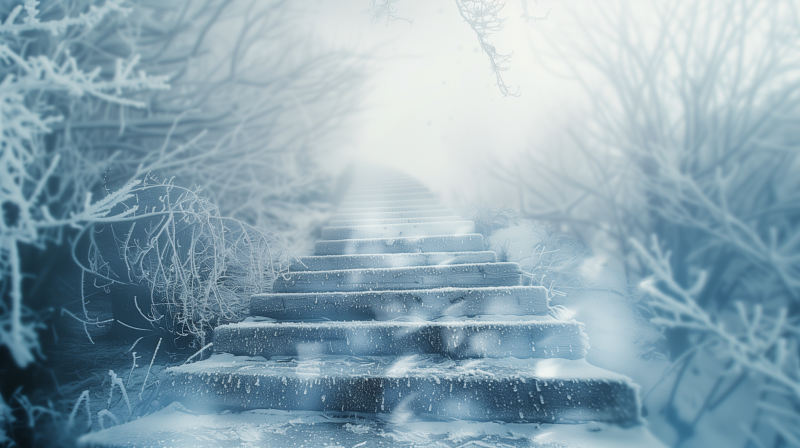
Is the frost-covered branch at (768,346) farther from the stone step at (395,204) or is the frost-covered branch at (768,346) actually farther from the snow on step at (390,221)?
the stone step at (395,204)

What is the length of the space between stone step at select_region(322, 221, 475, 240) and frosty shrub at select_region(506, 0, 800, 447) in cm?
94

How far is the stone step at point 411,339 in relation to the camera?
138 centimetres

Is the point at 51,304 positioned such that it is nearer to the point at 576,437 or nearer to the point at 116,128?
the point at 116,128

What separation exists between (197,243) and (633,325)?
2.61 m

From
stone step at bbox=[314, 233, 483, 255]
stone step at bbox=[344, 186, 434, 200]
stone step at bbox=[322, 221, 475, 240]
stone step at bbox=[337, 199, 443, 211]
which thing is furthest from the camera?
stone step at bbox=[344, 186, 434, 200]

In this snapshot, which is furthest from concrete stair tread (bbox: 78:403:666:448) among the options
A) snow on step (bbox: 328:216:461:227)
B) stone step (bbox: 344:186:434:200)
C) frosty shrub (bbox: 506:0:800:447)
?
stone step (bbox: 344:186:434:200)

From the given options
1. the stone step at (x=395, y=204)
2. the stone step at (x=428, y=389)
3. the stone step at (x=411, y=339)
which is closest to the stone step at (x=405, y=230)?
the stone step at (x=395, y=204)

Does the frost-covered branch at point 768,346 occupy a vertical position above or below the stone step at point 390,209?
below

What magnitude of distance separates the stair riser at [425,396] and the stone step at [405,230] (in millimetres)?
1438

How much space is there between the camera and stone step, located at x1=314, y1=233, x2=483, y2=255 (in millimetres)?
2363

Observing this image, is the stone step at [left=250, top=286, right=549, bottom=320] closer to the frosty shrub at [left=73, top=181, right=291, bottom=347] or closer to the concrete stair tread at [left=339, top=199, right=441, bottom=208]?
the frosty shrub at [left=73, top=181, right=291, bottom=347]

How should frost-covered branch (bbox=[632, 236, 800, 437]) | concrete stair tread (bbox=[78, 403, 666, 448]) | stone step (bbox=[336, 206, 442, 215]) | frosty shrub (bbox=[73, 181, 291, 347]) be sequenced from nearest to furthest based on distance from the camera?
frost-covered branch (bbox=[632, 236, 800, 437]) → concrete stair tread (bbox=[78, 403, 666, 448]) → frosty shrub (bbox=[73, 181, 291, 347]) → stone step (bbox=[336, 206, 442, 215])

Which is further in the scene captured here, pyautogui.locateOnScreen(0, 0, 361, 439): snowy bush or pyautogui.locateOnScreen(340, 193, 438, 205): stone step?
pyautogui.locateOnScreen(340, 193, 438, 205): stone step

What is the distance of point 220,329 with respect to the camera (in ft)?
5.11
